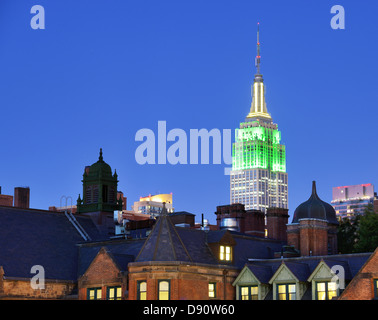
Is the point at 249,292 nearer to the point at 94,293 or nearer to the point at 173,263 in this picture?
the point at 173,263

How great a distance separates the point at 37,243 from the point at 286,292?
26.6 metres

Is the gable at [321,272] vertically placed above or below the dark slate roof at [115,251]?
below

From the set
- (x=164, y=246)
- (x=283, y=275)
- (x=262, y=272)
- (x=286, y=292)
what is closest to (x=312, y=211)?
(x=262, y=272)

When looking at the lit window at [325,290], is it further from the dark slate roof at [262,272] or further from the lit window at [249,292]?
the lit window at [249,292]

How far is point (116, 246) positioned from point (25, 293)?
9.61 metres

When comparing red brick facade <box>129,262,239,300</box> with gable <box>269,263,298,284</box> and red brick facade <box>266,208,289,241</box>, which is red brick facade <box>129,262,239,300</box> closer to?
gable <box>269,263,298,284</box>

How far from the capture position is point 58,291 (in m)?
81.2

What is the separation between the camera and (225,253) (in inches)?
3076

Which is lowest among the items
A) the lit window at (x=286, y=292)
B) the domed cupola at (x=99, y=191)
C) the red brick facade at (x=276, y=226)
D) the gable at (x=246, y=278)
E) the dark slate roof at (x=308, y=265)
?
the lit window at (x=286, y=292)

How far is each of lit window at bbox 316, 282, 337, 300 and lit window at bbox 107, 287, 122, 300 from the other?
55.6 ft

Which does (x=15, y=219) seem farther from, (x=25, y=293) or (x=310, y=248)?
(x=310, y=248)

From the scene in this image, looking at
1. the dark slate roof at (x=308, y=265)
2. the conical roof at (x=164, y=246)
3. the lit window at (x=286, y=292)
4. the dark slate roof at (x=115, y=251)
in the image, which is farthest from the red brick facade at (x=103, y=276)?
the lit window at (x=286, y=292)

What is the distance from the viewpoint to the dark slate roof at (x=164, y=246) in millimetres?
72000
